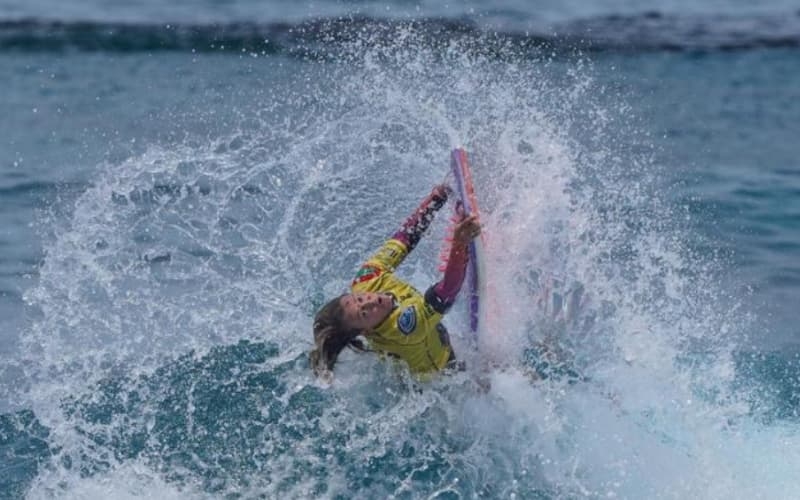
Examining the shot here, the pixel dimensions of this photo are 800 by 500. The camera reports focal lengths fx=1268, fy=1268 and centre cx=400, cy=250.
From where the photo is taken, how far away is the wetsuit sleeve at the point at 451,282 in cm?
861


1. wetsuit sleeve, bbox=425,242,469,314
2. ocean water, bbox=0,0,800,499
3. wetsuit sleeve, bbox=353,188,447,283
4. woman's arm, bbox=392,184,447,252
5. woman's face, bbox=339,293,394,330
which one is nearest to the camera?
woman's face, bbox=339,293,394,330

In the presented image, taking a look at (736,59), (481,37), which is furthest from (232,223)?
(736,59)

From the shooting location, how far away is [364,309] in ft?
27.6

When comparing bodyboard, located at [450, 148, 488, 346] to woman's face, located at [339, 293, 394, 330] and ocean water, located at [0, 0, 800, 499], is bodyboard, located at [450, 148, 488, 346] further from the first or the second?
woman's face, located at [339, 293, 394, 330]

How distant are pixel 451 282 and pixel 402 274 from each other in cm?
231

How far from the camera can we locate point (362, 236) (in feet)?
37.1

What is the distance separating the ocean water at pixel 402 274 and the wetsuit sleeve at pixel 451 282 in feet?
2.07

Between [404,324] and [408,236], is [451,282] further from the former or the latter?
[408,236]

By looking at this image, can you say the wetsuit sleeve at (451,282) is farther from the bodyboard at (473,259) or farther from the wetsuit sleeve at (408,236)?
the wetsuit sleeve at (408,236)

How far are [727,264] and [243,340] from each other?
517cm

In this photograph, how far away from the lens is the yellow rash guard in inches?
342

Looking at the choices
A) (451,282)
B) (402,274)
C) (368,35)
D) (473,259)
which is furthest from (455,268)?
(368,35)

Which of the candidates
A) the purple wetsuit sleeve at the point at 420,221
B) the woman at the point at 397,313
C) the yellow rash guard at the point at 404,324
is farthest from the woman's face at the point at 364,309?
the purple wetsuit sleeve at the point at 420,221

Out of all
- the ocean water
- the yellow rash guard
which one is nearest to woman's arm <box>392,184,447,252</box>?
the yellow rash guard
